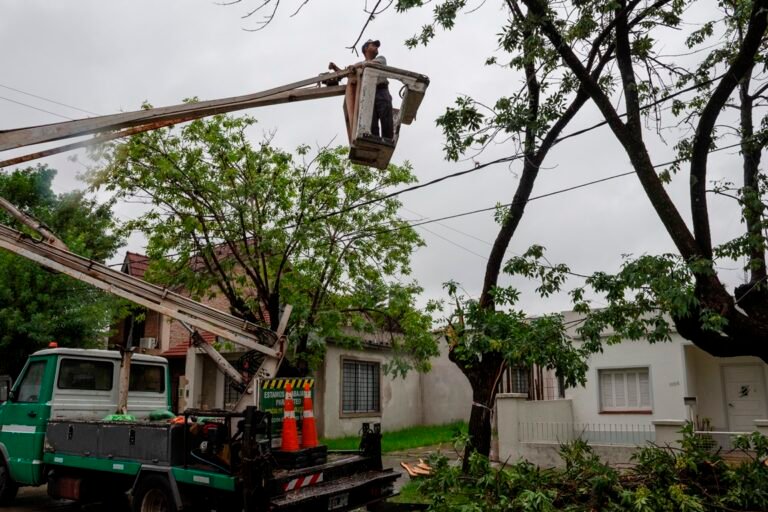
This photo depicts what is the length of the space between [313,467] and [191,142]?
7.67m

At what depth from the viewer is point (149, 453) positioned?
27.2 feet

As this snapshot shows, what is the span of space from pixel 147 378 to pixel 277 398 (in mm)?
3828

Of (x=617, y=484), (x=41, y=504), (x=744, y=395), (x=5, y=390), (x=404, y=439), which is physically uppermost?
(x=5, y=390)

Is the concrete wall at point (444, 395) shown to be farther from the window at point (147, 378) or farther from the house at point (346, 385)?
the window at point (147, 378)

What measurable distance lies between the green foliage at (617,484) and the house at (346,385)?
464 inches

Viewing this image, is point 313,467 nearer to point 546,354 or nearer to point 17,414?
point 546,354

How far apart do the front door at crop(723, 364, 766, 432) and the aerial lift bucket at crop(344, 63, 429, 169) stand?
575 inches

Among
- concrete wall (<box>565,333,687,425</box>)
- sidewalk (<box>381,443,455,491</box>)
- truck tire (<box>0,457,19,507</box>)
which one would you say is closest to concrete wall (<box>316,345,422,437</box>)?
sidewalk (<box>381,443,455,491</box>)

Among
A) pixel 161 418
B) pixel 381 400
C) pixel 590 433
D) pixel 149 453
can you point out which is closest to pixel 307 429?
pixel 149 453

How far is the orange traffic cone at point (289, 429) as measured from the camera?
843cm

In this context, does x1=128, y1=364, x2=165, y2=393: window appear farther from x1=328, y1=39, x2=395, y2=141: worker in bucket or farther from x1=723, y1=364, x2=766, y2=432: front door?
x1=723, y1=364, x2=766, y2=432: front door

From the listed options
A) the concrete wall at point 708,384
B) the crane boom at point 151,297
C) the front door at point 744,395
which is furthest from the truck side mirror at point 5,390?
the front door at point 744,395

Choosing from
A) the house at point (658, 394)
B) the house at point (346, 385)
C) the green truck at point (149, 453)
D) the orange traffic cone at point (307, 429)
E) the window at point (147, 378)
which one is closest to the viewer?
the green truck at point (149, 453)

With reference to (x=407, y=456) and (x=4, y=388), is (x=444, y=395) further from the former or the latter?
(x=4, y=388)
